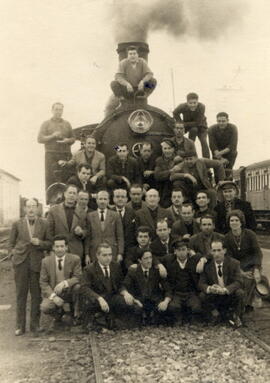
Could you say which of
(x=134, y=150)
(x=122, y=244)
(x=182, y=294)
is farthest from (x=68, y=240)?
(x=134, y=150)

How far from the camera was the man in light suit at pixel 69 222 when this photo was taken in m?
6.35

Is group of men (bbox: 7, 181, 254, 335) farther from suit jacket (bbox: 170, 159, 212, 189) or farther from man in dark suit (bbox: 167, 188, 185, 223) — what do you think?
suit jacket (bbox: 170, 159, 212, 189)

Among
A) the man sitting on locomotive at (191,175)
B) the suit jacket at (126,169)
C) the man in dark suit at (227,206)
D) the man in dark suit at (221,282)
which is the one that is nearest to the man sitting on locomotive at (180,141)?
the man sitting on locomotive at (191,175)

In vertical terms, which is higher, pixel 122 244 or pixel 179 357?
pixel 122 244

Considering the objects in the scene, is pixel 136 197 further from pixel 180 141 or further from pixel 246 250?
pixel 180 141

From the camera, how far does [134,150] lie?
352 inches

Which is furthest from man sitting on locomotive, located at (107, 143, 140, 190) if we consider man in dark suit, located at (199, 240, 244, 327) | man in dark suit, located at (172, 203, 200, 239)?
man in dark suit, located at (199, 240, 244, 327)

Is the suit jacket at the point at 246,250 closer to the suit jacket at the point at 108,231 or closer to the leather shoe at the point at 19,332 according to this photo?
the suit jacket at the point at 108,231

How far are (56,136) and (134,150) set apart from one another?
1459mm

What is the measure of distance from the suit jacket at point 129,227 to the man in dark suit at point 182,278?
73 cm

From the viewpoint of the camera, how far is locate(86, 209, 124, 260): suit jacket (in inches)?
252

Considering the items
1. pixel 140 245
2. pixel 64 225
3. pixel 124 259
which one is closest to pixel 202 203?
pixel 140 245

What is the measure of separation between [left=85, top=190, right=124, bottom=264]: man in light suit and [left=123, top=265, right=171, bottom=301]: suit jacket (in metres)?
0.41

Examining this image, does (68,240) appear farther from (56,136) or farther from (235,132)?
(235,132)
